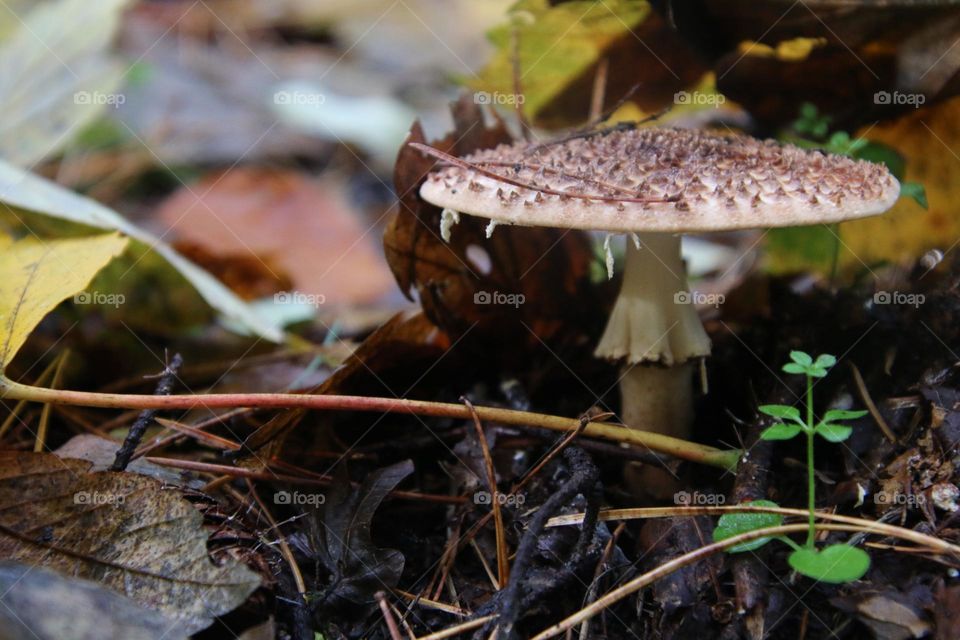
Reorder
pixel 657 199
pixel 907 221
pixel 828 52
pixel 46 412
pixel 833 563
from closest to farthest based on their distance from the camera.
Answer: pixel 833 563
pixel 657 199
pixel 46 412
pixel 828 52
pixel 907 221

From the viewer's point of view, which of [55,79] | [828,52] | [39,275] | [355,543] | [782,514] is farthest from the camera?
[55,79]

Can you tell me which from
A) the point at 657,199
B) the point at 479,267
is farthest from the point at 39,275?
the point at 657,199

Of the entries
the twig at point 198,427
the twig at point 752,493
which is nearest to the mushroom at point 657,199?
the twig at point 752,493

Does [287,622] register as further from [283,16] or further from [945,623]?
[283,16]

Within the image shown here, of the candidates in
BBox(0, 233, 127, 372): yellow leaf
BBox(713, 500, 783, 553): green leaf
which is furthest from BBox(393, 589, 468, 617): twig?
BBox(0, 233, 127, 372): yellow leaf

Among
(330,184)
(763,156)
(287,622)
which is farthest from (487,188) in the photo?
(330,184)

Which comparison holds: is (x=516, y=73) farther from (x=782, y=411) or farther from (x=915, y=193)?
(x=782, y=411)

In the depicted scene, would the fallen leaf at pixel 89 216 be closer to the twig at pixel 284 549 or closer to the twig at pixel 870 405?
the twig at pixel 284 549
